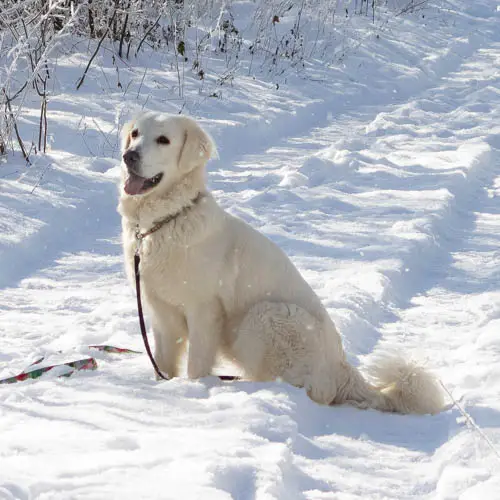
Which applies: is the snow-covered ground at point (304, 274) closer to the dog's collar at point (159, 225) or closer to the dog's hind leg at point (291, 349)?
the dog's hind leg at point (291, 349)

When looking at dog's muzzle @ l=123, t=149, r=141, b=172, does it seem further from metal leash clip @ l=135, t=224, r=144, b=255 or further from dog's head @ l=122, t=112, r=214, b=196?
metal leash clip @ l=135, t=224, r=144, b=255

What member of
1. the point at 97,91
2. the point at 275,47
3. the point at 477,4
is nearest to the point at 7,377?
the point at 97,91

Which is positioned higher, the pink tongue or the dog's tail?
the pink tongue

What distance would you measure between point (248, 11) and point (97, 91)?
545cm

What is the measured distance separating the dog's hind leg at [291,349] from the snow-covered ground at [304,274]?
0.15 meters

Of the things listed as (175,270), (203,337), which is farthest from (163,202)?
(203,337)

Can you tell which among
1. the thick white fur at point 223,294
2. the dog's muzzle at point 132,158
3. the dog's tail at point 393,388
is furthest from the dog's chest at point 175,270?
the dog's tail at point 393,388

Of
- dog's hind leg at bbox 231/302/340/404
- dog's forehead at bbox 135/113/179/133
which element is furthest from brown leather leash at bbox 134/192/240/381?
dog's forehead at bbox 135/113/179/133

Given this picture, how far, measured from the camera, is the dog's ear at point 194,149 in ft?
11.6

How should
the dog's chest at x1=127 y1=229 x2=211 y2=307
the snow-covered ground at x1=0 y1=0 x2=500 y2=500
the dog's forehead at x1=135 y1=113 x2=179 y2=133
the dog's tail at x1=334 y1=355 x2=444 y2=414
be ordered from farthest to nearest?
the dog's forehead at x1=135 y1=113 x2=179 y2=133
the dog's chest at x1=127 y1=229 x2=211 y2=307
the dog's tail at x1=334 y1=355 x2=444 y2=414
the snow-covered ground at x1=0 y1=0 x2=500 y2=500

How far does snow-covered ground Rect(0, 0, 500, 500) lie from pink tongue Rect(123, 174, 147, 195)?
89 centimetres

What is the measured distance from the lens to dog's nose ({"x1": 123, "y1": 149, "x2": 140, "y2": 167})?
11.2 feet

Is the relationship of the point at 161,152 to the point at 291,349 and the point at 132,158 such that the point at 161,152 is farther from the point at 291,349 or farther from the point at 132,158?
the point at 291,349

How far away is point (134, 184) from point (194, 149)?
13.3 inches
